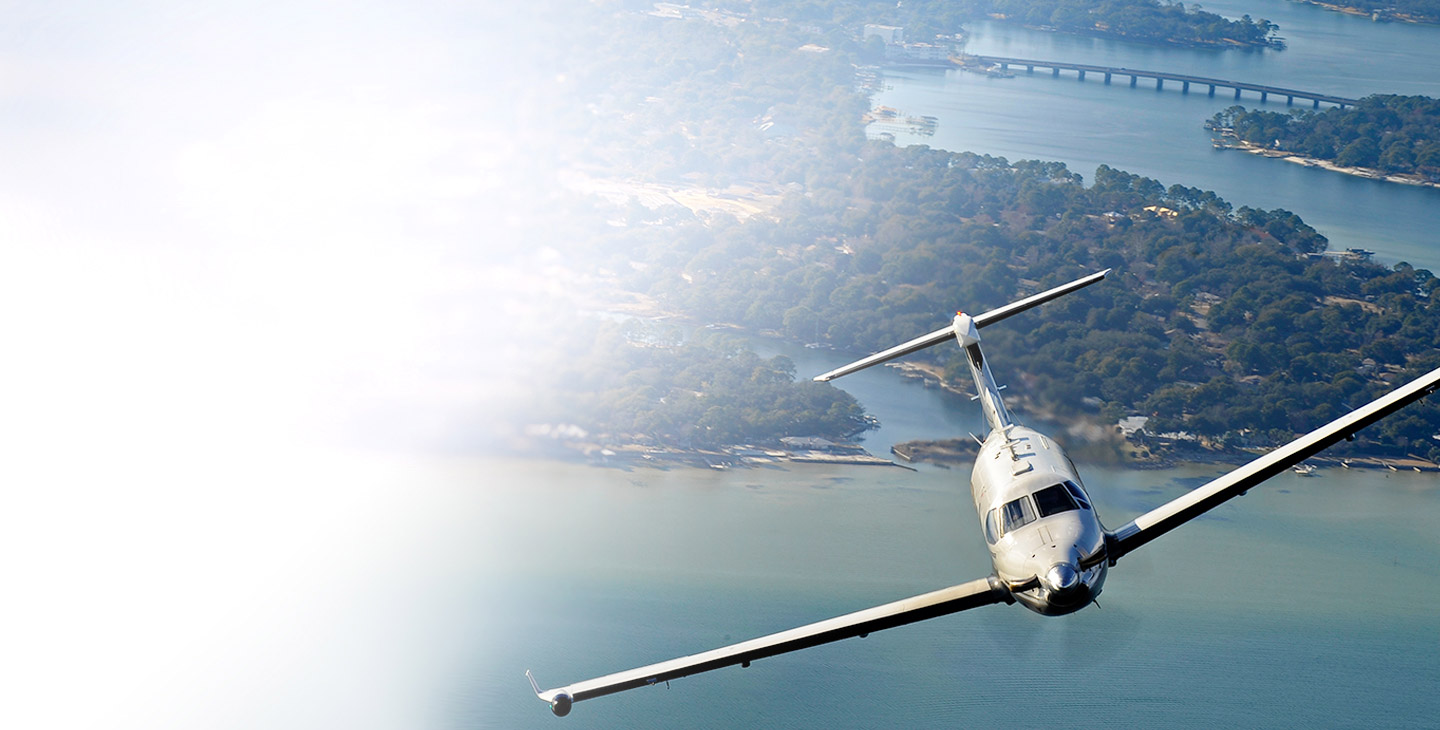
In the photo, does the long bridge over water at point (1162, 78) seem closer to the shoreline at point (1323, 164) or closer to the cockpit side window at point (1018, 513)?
the shoreline at point (1323, 164)

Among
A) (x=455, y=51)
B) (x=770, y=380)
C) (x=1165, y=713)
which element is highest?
(x=455, y=51)

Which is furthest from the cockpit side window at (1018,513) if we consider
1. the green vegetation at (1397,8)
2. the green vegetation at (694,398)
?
the green vegetation at (1397,8)

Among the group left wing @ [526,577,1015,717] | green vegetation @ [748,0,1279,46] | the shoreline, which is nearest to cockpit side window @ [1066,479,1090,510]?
left wing @ [526,577,1015,717]

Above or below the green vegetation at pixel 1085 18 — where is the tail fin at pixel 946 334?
below

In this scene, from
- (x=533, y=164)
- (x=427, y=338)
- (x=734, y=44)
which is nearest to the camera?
(x=427, y=338)

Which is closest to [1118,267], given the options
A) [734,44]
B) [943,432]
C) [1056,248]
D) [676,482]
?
[1056,248]

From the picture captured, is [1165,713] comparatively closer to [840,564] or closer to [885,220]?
[840,564]
